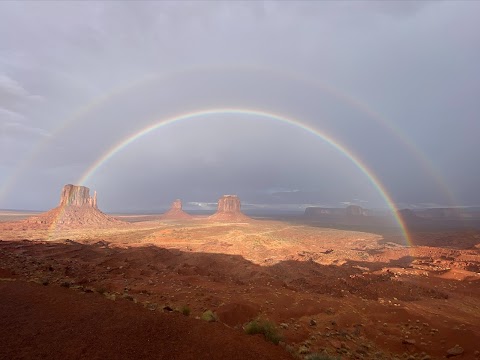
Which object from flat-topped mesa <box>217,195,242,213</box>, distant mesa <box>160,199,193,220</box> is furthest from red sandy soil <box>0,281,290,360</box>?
distant mesa <box>160,199,193,220</box>

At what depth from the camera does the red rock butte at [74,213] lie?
92.9 meters

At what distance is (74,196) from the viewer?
107312 millimetres

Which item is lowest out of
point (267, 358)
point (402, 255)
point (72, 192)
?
point (402, 255)

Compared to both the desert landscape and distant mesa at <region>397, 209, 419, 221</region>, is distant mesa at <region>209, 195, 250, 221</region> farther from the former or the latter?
the desert landscape

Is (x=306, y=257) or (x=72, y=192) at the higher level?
(x=72, y=192)

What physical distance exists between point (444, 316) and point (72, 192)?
11718 centimetres

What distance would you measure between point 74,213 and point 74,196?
8472 millimetres

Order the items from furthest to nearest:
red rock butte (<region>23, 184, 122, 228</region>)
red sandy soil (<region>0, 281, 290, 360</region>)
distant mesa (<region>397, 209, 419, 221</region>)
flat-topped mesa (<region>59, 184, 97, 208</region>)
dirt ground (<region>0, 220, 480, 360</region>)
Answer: distant mesa (<region>397, 209, 419, 221</region>) < flat-topped mesa (<region>59, 184, 97, 208</region>) < red rock butte (<region>23, 184, 122, 228</region>) < dirt ground (<region>0, 220, 480, 360</region>) < red sandy soil (<region>0, 281, 290, 360</region>)

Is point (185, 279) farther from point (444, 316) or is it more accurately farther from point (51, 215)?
point (51, 215)

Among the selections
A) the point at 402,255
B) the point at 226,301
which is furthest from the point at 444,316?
the point at 402,255

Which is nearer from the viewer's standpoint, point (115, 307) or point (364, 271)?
point (115, 307)

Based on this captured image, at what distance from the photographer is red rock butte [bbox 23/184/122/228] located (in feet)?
305

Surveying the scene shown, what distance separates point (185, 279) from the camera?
2522cm

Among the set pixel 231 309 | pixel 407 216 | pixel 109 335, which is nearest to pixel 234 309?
pixel 231 309
